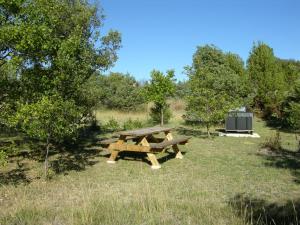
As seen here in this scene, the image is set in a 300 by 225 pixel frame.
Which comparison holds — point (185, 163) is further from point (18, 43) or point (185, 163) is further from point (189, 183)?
point (18, 43)

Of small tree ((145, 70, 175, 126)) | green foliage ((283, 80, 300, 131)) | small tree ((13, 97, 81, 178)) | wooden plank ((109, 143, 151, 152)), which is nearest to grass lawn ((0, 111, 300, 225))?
wooden plank ((109, 143, 151, 152))

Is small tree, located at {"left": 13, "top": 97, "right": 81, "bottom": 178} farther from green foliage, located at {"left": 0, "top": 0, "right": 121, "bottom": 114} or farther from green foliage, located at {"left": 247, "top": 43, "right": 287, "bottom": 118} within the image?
green foliage, located at {"left": 247, "top": 43, "right": 287, "bottom": 118}

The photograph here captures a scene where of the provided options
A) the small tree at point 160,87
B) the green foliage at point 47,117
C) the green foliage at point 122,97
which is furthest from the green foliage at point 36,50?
the green foliage at point 122,97

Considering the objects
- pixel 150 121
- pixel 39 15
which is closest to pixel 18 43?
pixel 39 15

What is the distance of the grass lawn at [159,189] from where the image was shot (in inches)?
213

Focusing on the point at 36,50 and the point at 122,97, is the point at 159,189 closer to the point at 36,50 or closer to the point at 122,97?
the point at 36,50

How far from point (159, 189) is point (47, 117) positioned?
9.13 ft

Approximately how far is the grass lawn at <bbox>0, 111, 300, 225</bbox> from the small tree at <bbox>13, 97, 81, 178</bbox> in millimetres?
1103

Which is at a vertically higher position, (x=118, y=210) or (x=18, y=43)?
(x=18, y=43)

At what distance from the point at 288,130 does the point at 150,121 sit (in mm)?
7601

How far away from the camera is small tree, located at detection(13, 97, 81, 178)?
780cm

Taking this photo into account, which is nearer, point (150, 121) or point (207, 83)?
point (207, 83)

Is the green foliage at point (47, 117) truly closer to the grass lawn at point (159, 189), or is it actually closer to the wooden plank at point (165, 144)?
the grass lawn at point (159, 189)

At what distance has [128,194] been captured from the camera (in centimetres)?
754
